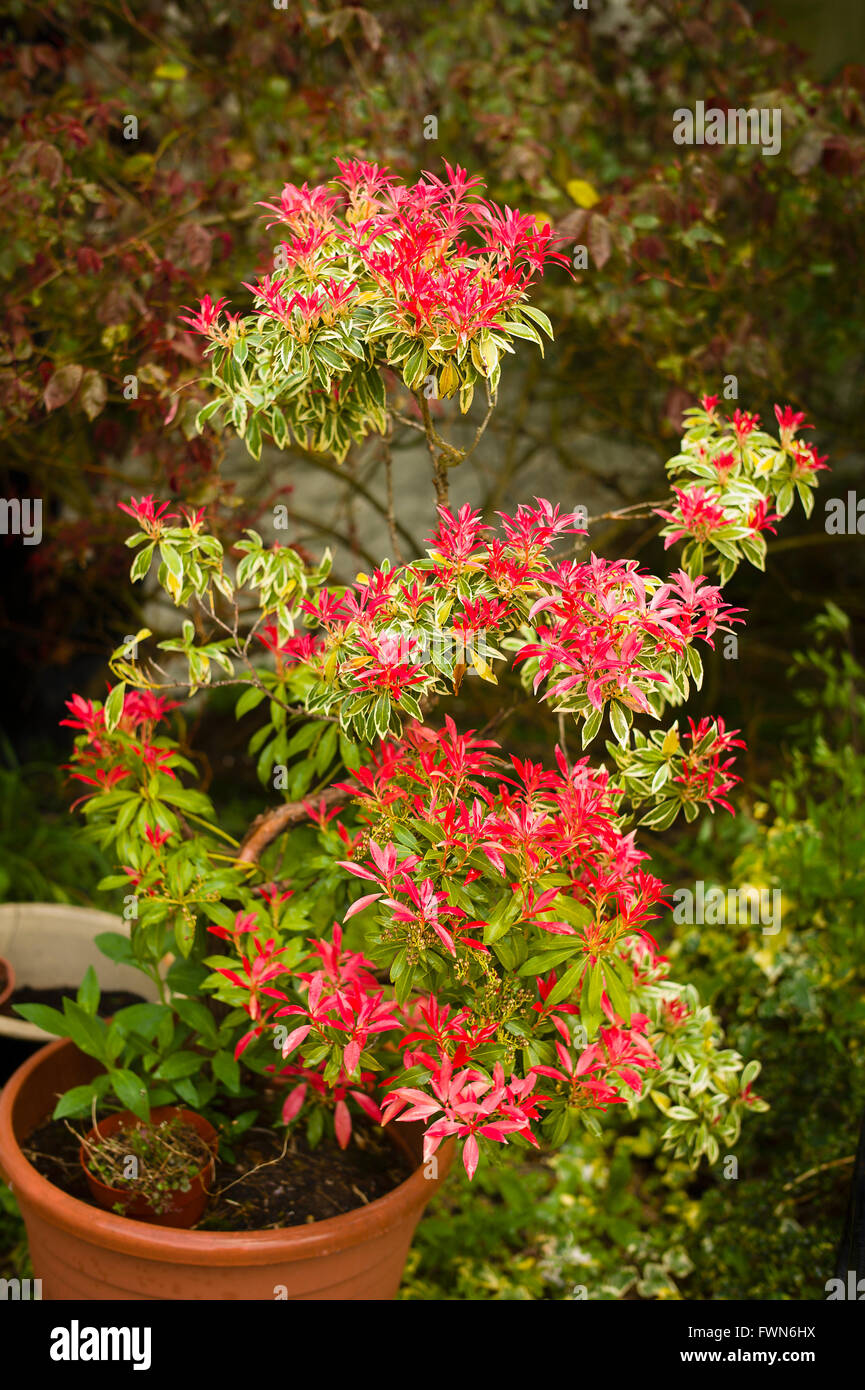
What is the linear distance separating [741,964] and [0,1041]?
133 centimetres

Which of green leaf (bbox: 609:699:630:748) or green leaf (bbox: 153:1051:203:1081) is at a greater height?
green leaf (bbox: 609:699:630:748)

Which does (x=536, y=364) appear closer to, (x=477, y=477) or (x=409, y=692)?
(x=477, y=477)

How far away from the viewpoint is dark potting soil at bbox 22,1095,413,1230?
149 centimetres

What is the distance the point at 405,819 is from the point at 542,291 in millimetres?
1280

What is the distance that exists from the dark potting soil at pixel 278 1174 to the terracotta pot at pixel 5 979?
34cm

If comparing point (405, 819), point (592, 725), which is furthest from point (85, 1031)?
point (592, 725)

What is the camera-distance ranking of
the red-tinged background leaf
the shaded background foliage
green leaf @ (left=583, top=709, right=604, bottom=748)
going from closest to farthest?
1. green leaf @ (left=583, top=709, right=604, bottom=748)
2. the red-tinged background leaf
3. the shaded background foliage

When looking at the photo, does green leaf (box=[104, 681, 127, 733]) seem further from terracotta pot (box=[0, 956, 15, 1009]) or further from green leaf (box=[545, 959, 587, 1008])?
terracotta pot (box=[0, 956, 15, 1009])

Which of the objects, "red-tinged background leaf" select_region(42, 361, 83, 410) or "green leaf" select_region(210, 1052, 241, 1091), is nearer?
"green leaf" select_region(210, 1052, 241, 1091)

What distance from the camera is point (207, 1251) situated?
1314 mm

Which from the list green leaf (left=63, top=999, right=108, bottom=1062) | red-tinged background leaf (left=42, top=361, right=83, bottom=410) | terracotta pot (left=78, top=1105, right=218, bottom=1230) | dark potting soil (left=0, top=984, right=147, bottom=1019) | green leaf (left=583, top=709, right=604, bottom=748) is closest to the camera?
green leaf (left=583, top=709, right=604, bottom=748)

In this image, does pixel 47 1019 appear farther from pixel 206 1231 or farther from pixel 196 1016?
pixel 206 1231

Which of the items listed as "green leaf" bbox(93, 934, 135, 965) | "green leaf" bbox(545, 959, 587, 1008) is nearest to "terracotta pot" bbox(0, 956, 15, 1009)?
"green leaf" bbox(93, 934, 135, 965)

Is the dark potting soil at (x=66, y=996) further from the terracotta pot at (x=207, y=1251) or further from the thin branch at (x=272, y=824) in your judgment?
the thin branch at (x=272, y=824)
